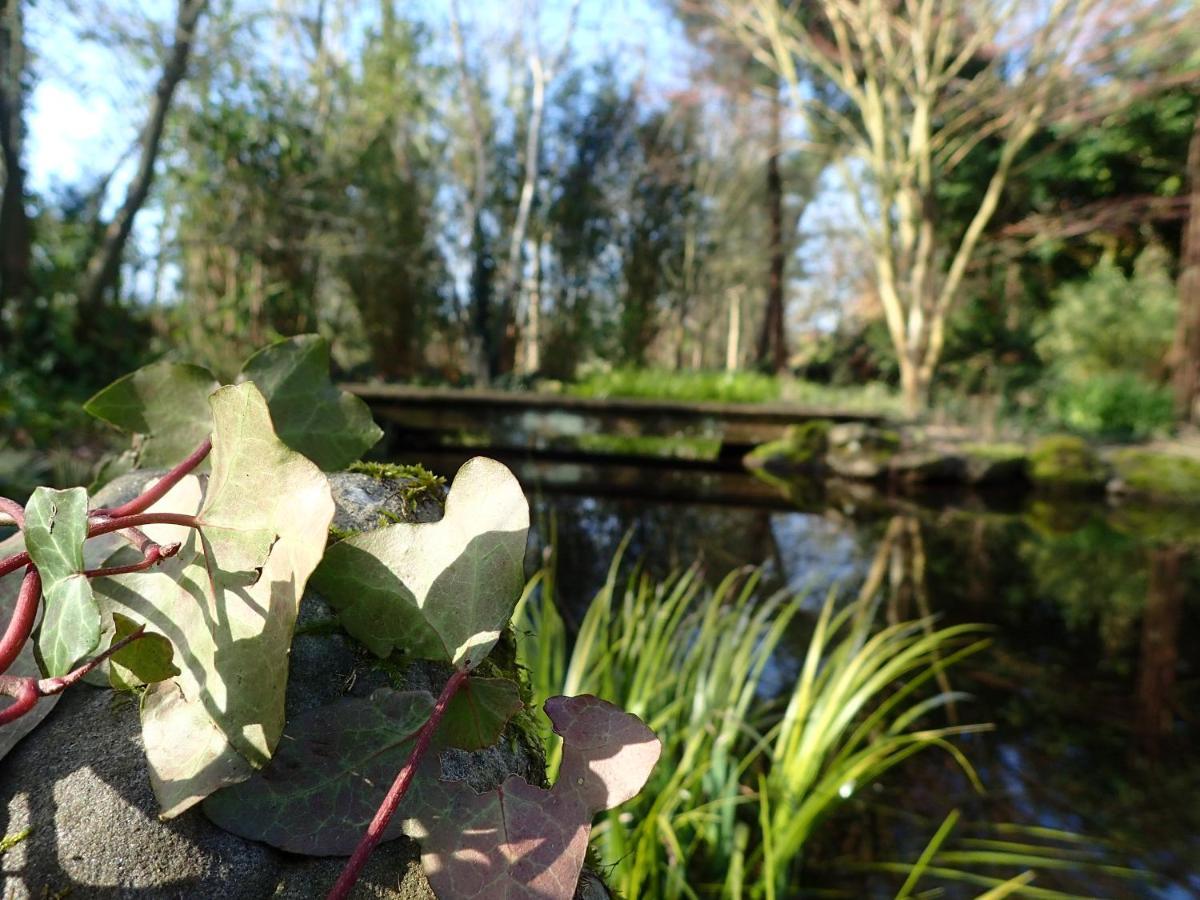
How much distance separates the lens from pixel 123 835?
0.31 m

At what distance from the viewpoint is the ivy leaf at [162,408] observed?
46 cm

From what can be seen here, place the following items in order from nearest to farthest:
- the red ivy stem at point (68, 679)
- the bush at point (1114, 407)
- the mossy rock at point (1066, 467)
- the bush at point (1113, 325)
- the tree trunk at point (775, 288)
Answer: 1. the red ivy stem at point (68, 679)
2. the mossy rock at point (1066, 467)
3. the bush at point (1114, 407)
4. the tree trunk at point (775, 288)
5. the bush at point (1113, 325)

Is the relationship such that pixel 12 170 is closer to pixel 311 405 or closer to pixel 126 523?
pixel 311 405

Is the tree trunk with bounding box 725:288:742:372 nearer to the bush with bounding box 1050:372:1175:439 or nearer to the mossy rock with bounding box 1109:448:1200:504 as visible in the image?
the bush with bounding box 1050:372:1175:439

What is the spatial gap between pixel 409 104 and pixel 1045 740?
37.6 ft

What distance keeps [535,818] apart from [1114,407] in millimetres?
13719

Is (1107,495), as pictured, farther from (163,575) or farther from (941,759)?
(163,575)

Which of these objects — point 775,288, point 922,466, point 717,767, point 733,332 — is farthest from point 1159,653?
point 733,332

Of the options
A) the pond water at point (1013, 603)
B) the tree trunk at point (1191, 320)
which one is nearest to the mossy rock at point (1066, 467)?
the pond water at point (1013, 603)

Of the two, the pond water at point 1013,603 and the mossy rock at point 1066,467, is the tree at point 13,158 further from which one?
the mossy rock at point 1066,467

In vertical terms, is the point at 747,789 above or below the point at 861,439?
below

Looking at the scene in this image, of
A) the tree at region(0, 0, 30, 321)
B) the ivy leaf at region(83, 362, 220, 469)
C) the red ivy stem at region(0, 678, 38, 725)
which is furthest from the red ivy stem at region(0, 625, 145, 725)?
the tree at region(0, 0, 30, 321)

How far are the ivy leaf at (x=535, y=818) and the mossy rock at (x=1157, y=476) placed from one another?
9.02 metres

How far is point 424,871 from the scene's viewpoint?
313mm
